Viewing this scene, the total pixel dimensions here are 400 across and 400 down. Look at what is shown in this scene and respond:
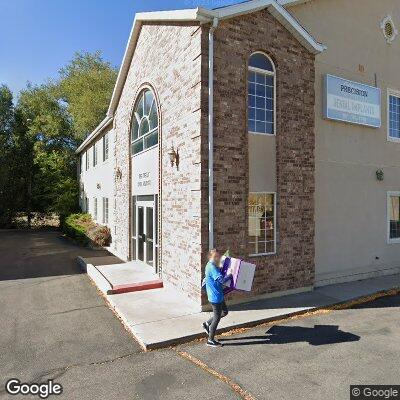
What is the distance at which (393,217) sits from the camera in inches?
491

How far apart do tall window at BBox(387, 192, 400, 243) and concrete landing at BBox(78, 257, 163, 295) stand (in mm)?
8188

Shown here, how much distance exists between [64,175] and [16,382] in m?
27.2

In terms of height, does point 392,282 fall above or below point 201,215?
below

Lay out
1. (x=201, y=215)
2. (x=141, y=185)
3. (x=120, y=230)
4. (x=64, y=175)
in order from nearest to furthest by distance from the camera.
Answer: (x=201, y=215)
(x=141, y=185)
(x=120, y=230)
(x=64, y=175)

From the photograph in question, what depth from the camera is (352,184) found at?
11.2 metres

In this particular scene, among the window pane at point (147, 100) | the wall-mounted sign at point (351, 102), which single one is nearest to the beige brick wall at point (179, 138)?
the window pane at point (147, 100)

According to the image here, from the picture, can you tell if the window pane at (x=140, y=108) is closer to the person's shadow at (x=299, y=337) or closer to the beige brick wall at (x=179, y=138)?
the beige brick wall at (x=179, y=138)

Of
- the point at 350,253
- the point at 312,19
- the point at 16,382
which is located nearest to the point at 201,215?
the point at 16,382

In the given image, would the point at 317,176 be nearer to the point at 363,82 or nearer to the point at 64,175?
the point at 363,82

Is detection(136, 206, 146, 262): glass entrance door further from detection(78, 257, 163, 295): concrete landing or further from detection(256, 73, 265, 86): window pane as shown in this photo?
detection(256, 73, 265, 86): window pane

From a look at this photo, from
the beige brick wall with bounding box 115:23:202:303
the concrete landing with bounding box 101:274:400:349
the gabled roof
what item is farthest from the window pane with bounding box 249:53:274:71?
the concrete landing with bounding box 101:274:400:349

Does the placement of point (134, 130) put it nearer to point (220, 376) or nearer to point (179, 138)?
point (179, 138)

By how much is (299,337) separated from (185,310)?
2.59 m

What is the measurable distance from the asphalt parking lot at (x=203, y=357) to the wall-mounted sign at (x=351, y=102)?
560 centimetres
